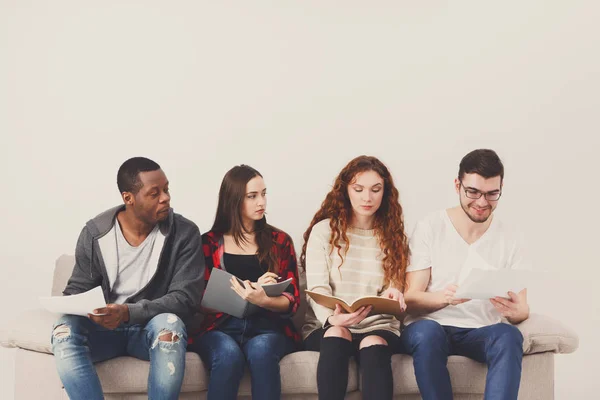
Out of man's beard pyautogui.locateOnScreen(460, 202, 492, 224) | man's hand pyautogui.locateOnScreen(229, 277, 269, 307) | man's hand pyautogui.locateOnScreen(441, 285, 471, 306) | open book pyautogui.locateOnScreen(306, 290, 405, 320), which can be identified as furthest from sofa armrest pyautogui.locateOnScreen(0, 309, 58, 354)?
man's beard pyautogui.locateOnScreen(460, 202, 492, 224)

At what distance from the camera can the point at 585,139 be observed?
479 cm

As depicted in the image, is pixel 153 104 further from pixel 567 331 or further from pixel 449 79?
pixel 567 331

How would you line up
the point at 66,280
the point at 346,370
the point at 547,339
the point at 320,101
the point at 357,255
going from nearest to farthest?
1. the point at 346,370
2. the point at 547,339
3. the point at 357,255
4. the point at 66,280
5. the point at 320,101

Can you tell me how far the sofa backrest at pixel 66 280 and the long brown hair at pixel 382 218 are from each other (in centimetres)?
30

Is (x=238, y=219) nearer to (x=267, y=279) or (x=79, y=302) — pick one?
(x=267, y=279)

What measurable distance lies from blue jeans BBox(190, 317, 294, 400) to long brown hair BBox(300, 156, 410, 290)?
47cm

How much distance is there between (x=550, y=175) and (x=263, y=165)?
59.9 inches

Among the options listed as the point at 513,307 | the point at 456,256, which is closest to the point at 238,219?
the point at 456,256

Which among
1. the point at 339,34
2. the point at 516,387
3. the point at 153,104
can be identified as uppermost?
the point at 339,34

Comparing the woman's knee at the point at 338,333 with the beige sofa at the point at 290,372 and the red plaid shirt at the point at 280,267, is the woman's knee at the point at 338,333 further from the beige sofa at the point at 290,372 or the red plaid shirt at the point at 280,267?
the red plaid shirt at the point at 280,267

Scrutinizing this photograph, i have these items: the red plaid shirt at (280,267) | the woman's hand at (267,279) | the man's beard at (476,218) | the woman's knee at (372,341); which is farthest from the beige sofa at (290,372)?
the man's beard at (476,218)

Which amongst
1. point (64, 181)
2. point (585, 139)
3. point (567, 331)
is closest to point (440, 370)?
point (567, 331)

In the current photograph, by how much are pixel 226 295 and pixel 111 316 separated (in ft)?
1.54

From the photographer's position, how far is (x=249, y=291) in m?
3.57
